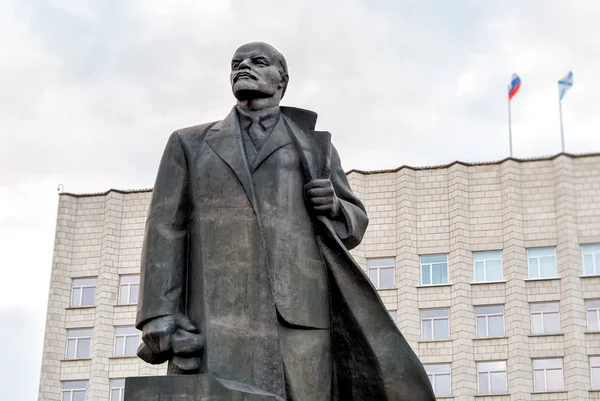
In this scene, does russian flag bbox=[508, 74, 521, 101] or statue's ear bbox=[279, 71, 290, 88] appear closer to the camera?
statue's ear bbox=[279, 71, 290, 88]

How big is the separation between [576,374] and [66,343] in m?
23.7

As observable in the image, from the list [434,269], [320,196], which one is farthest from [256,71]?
[434,269]

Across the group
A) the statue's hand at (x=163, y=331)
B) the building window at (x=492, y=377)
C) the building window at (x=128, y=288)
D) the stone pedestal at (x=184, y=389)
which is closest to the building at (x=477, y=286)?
the building window at (x=492, y=377)

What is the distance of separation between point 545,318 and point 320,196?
4737cm

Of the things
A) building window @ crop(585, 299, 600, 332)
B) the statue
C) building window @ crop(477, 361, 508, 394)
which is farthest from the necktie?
building window @ crop(585, 299, 600, 332)

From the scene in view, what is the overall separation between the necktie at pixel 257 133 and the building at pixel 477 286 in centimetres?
4536

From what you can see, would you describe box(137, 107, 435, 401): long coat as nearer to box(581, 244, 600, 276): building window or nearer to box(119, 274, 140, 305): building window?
box(581, 244, 600, 276): building window

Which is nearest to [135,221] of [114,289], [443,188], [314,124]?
[114,289]

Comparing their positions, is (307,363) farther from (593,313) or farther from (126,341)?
(126,341)

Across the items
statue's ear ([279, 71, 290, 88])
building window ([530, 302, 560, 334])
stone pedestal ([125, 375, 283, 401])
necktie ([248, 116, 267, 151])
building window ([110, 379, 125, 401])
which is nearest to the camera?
stone pedestal ([125, 375, 283, 401])

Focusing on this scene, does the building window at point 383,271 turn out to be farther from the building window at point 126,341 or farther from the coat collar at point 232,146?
the coat collar at point 232,146

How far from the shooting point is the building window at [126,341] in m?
58.2

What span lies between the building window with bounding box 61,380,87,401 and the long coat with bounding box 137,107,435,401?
50.6 m

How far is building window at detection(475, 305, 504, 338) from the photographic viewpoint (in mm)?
55344
